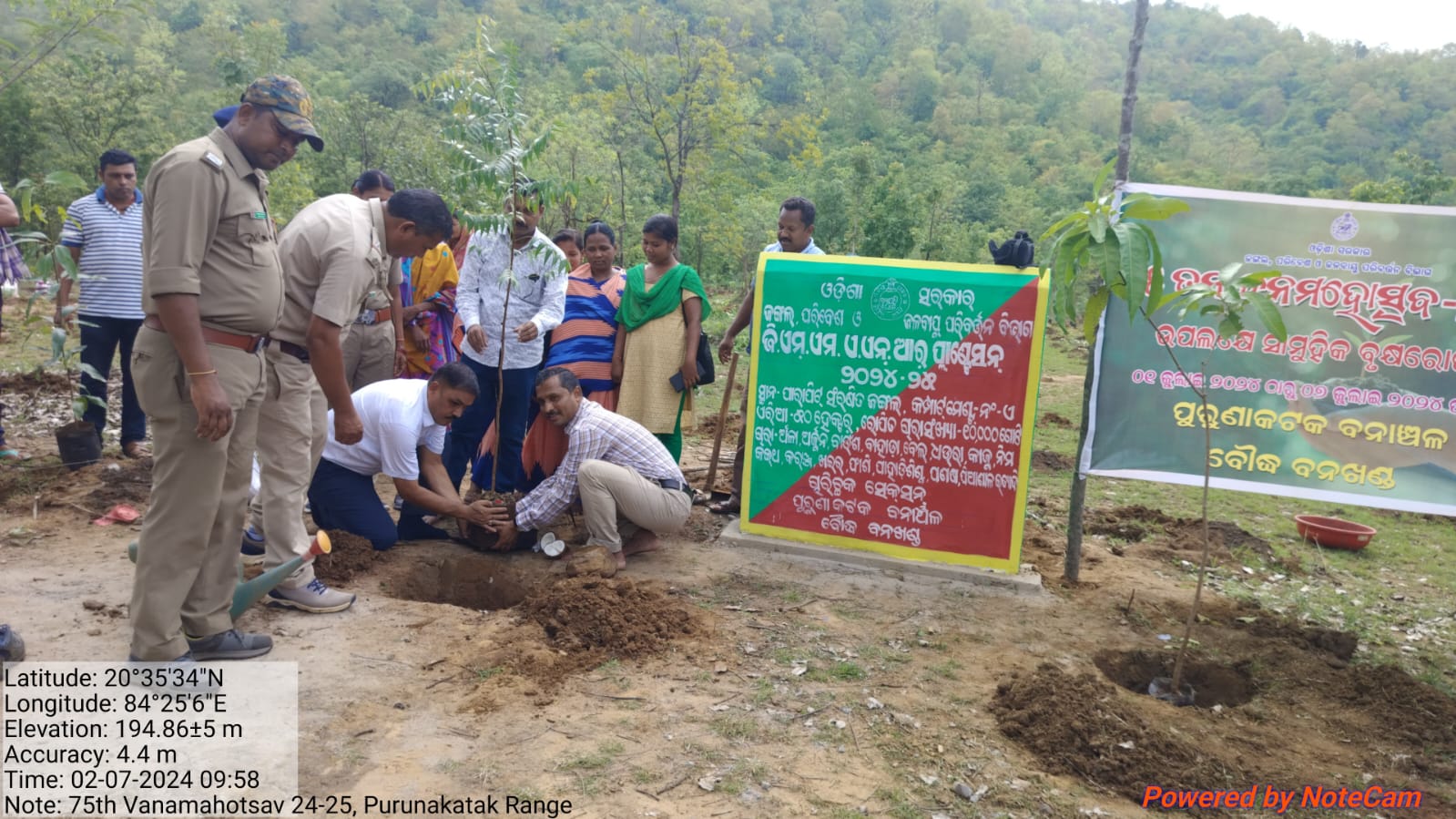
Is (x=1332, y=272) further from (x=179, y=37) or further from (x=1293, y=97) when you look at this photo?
(x=1293, y=97)

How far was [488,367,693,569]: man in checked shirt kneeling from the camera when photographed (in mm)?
4141

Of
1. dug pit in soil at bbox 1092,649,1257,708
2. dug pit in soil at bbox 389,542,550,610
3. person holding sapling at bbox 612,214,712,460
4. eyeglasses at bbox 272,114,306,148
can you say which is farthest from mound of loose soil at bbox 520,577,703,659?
eyeglasses at bbox 272,114,306,148

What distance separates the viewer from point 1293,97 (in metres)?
57.3

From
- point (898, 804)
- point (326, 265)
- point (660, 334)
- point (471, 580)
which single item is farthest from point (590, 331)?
point (898, 804)

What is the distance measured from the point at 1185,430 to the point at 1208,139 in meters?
53.2

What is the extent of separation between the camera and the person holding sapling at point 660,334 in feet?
16.4

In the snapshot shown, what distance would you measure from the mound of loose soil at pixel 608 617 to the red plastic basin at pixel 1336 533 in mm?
4012

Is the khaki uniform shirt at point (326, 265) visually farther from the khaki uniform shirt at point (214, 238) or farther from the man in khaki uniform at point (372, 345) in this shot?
the man in khaki uniform at point (372, 345)

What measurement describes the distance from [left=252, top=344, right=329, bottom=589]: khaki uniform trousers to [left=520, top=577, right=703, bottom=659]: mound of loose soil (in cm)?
95

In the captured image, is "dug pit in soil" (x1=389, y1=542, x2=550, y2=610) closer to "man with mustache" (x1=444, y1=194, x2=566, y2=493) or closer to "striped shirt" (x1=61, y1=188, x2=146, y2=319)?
"man with mustache" (x1=444, y1=194, x2=566, y2=493)

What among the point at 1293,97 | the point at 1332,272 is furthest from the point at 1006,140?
the point at 1332,272

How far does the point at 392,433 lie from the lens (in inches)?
154

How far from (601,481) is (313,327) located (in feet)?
4.77

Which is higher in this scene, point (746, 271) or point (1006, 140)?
point (1006, 140)
